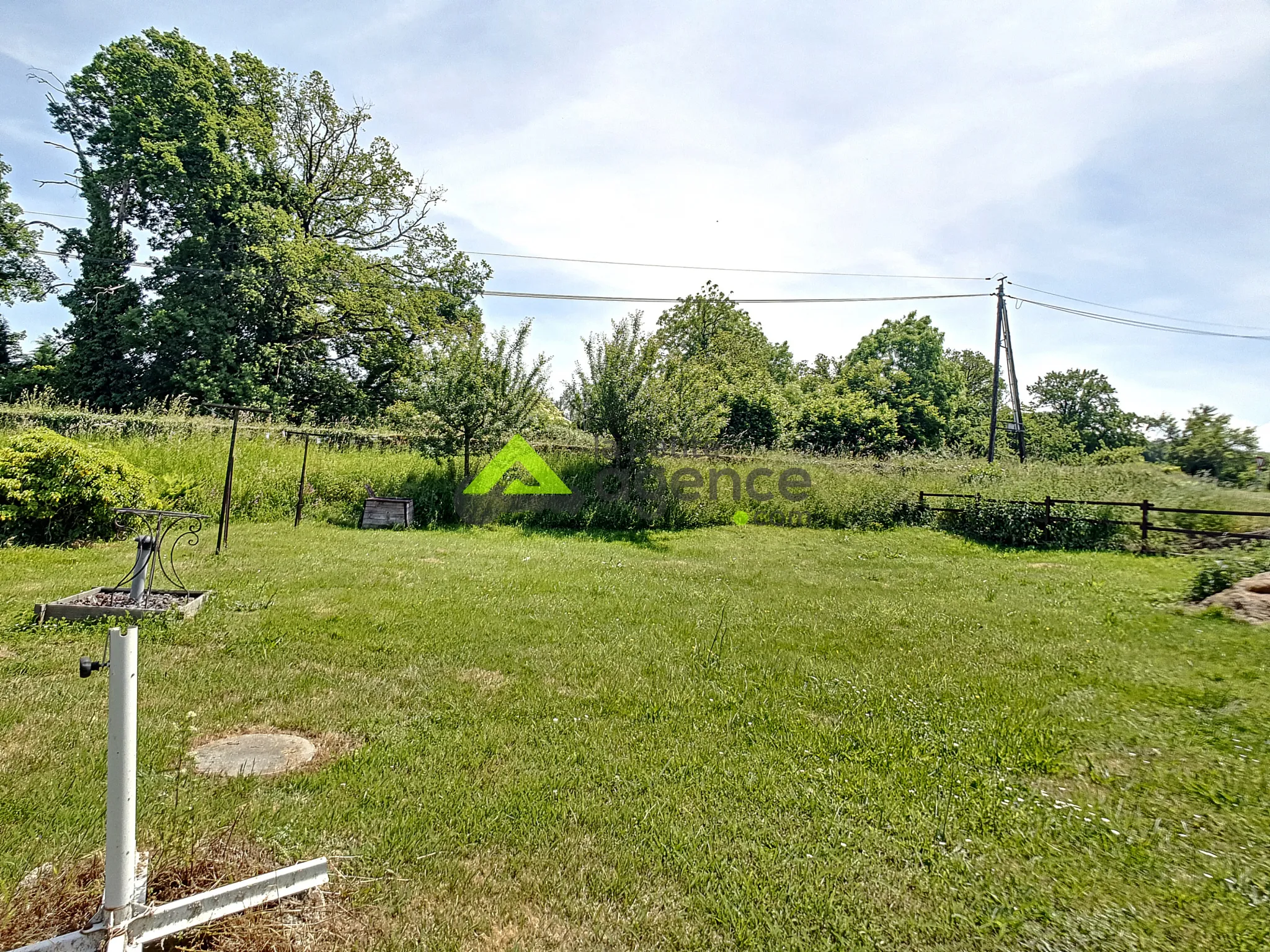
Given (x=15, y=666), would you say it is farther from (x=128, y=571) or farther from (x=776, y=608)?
(x=776, y=608)

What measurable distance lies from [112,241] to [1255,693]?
29152 millimetres

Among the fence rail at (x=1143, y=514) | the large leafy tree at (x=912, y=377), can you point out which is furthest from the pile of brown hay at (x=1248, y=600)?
the large leafy tree at (x=912, y=377)

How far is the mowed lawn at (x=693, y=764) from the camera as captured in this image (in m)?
2.14

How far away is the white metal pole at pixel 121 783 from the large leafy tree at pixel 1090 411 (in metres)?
52.2

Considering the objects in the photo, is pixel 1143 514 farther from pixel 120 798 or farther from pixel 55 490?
pixel 55 490

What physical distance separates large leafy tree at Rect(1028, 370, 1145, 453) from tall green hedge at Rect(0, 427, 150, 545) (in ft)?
171

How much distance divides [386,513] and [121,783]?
34.8 ft

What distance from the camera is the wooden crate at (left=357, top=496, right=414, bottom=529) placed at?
11.4 meters

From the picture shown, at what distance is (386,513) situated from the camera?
454 inches

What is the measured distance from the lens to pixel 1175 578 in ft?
27.8

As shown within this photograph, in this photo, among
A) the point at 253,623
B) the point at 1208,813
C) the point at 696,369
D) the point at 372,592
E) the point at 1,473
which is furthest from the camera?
the point at 696,369

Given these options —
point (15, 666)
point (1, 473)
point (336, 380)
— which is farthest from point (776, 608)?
point (336, 380)

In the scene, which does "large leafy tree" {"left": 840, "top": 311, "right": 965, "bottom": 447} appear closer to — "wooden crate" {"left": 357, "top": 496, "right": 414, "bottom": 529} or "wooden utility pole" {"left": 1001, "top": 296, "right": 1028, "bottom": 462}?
"wooden utility pole" {"left": 1001, "top": 296, "right": 1028, "bottom": 462}

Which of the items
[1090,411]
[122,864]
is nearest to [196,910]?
[122,864]
